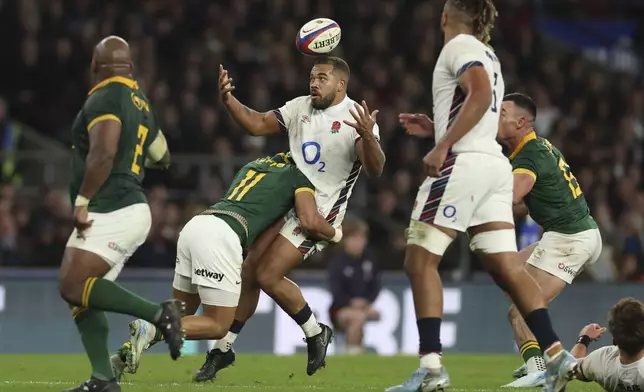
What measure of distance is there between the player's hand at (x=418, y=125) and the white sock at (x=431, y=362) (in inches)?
55.8

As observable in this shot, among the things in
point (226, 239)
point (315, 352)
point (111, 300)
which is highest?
point (226, 239)

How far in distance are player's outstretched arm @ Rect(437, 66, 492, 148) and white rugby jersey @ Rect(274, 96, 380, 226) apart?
2077mm

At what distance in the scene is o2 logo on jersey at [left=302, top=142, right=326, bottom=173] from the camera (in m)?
9.79

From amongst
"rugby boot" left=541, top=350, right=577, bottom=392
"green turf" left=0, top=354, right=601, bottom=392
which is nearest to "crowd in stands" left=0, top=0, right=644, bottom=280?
"green turf" left=0, top=354, right=601, bottom=392

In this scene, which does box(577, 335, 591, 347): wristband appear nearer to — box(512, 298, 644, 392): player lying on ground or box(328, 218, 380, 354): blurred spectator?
box(512, 298, 644, 392): player lying on ground

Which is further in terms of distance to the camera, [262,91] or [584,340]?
[262,91]

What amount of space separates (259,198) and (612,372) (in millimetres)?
2876

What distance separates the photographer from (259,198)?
9609 millimetres

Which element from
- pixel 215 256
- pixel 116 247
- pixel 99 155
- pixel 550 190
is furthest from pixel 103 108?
pixel 550 190

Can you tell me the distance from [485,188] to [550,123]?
45.1 ft

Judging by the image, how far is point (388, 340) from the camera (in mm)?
16391

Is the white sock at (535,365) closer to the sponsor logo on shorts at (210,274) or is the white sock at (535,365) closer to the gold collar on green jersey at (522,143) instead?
the gold collar on green jersey at (522,143)

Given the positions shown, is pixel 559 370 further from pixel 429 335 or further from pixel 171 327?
pixel 171 327

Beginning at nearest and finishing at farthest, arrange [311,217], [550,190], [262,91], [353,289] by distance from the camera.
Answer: [311,217] → [550,190] → [353,289] → [262,91]
